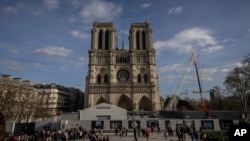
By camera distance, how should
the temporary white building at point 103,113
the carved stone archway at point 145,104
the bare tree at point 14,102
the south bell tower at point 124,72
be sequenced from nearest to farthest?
1. the bare tree at point 14,102
2. the temporary white building at point 103,113
3. the south bell tower at point 124,72
4. the carved stone archway at point 145,104

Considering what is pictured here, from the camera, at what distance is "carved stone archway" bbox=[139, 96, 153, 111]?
63897mm

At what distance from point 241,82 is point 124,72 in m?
36.7

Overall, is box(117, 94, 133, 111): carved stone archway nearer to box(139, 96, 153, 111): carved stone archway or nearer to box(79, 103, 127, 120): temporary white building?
box(139, 96, 153, 111): carved stone archway

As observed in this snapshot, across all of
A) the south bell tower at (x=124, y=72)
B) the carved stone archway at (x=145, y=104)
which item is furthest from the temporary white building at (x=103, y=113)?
the carved stone archway at (x=145, y=104)

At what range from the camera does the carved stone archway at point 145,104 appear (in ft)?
210

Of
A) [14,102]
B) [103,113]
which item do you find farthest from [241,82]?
[14,102]

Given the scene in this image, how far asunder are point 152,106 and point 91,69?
73.1ft

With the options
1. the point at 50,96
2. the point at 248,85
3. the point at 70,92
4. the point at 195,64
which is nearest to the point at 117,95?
the point at 195,64

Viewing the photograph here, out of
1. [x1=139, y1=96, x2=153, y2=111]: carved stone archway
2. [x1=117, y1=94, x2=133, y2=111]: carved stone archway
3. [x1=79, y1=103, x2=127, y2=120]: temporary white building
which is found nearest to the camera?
[x1=79, y1=103, x2=127, y2=120]: temporary white building

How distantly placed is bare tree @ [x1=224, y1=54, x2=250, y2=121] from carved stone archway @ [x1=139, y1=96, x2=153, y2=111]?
2613 cm

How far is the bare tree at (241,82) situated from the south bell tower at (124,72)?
25012 millimetres

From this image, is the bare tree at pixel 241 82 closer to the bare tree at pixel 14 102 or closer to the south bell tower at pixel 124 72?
the south bell tower at pixel 124 72

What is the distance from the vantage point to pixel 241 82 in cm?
3928

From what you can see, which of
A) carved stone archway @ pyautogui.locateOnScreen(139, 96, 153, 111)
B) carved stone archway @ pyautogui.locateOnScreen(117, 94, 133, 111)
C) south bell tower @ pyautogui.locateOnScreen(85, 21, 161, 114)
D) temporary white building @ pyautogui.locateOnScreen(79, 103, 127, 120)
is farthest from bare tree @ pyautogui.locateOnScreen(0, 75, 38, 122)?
carved stone archway @ pyautogui.locateOnScreen(139, 96, 153, 111)
